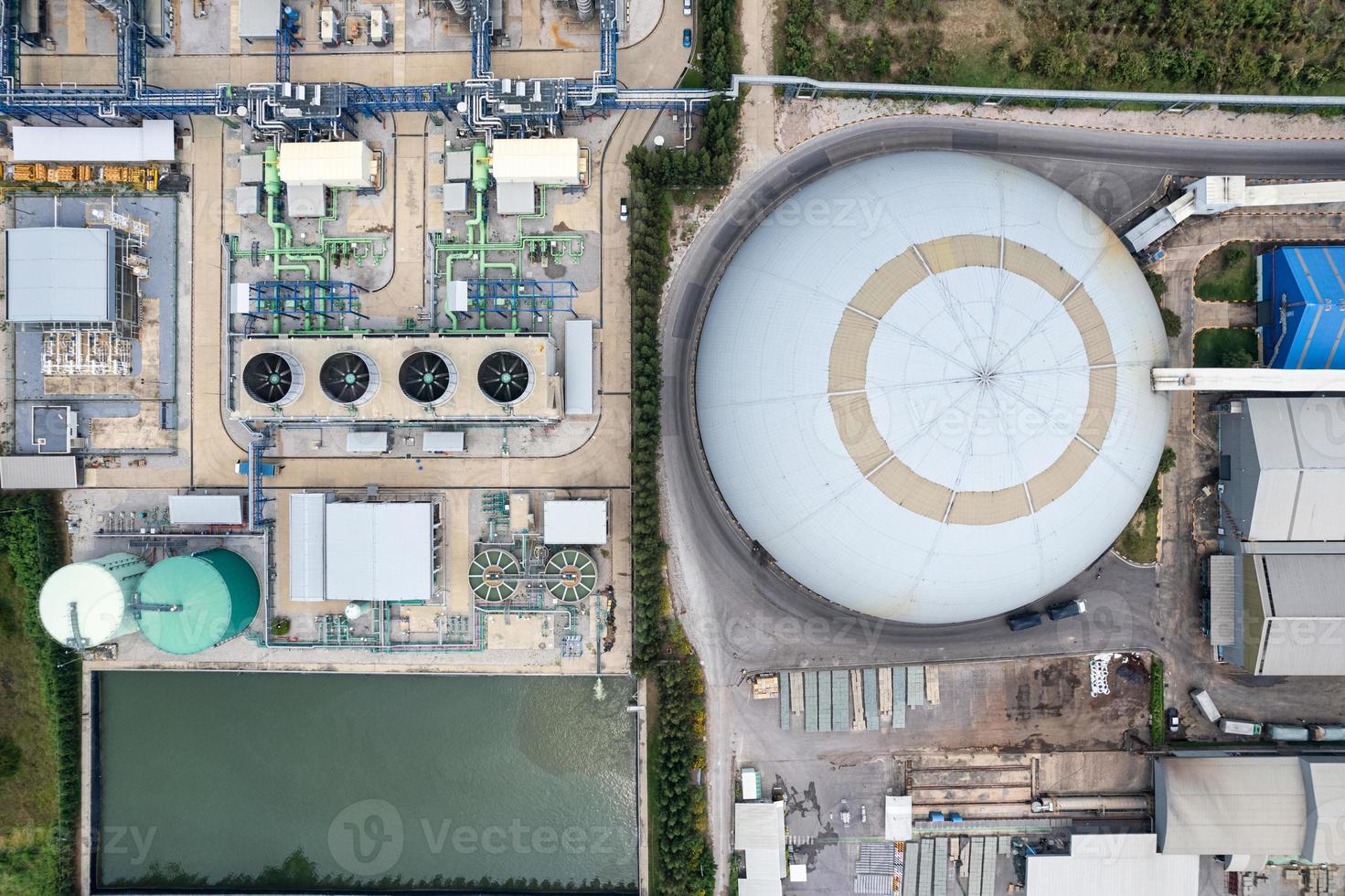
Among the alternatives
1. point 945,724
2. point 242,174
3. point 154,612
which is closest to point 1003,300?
point 945,724

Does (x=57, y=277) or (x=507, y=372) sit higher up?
(x=57, y=277)

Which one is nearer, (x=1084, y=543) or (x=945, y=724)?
(x=1084, y=543)

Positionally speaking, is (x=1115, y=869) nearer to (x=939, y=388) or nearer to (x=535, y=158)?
(x=939, y=388)

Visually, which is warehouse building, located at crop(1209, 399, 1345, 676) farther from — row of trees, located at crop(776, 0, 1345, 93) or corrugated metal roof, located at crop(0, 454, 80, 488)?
corrugated metal roof, located at crop(0, 454, 80, 488)

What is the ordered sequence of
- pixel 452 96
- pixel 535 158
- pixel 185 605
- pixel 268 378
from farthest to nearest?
pixel 535 158, pixel 452 96, pixel 268 378, pixel 185 605

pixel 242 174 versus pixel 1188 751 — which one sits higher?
pixel 242 174

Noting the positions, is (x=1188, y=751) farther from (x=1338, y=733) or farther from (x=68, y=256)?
(x=68, y=256)

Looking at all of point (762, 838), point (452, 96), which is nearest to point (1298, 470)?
point (762, 838)
